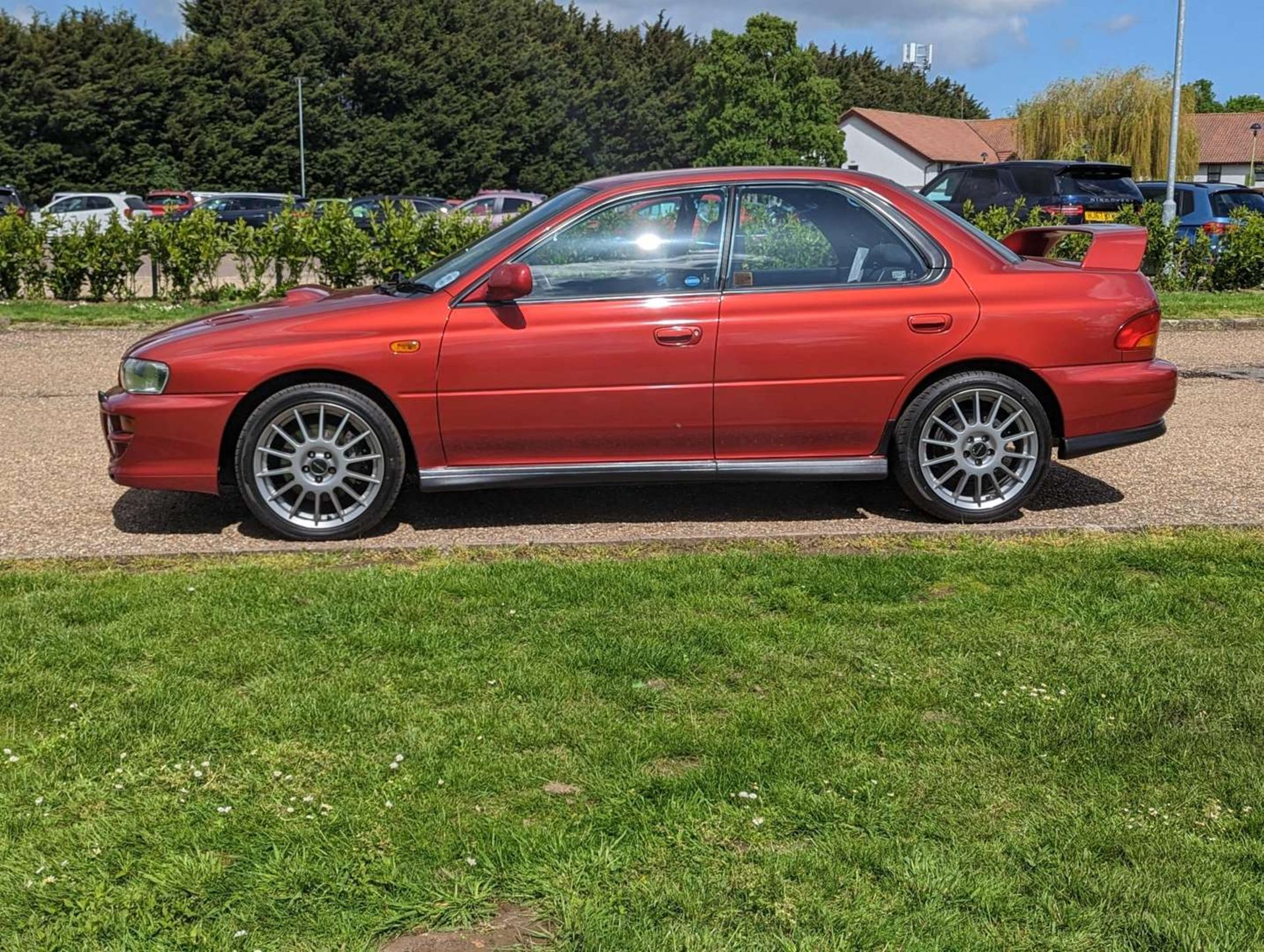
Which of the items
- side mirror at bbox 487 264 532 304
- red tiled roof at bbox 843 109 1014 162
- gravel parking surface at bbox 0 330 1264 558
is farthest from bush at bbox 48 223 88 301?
red tiled roof at bbox 843 109 1014 162

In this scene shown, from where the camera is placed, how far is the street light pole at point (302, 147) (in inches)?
2426

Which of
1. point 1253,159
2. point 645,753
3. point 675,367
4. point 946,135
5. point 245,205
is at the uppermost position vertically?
point 946,135

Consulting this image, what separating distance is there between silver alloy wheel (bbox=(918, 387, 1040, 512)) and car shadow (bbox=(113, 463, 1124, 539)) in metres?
0.21

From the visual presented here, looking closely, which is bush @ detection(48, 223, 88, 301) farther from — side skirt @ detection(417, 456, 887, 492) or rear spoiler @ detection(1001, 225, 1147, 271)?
rear spoiler @ detection(1001, 225, 1147, 271)

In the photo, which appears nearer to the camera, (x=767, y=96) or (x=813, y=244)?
(x=813, y=244)

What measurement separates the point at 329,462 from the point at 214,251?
35.0ft

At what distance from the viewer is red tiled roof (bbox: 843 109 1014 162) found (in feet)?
267

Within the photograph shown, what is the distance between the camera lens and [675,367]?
6152 mm

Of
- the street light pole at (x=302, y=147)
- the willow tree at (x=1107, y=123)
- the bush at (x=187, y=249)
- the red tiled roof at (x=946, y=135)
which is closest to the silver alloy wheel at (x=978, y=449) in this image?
the bush at (x=187, y=249)

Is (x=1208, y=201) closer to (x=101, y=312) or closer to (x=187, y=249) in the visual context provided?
A: (x=187, y=249)

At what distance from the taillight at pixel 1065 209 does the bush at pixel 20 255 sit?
12.9 metres

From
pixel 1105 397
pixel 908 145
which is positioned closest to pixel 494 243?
pixel 1105 397

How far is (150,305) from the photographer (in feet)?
51.2

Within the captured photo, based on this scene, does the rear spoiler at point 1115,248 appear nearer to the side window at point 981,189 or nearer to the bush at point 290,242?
the bush at point 290,242
